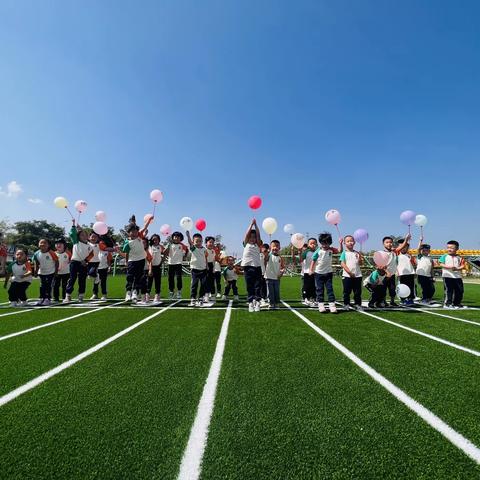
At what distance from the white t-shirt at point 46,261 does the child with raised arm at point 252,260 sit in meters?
5.48

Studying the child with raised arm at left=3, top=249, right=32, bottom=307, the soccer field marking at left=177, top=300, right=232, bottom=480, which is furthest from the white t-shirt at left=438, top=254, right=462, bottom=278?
the child with raised arm at left=3, top=249, right=32, bottom=307

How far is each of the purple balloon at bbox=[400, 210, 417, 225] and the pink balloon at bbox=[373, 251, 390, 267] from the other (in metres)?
1.44

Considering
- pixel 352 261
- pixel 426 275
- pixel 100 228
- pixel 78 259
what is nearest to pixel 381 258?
pixel 352 261

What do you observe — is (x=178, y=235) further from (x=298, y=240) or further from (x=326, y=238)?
(x=326, y=238)

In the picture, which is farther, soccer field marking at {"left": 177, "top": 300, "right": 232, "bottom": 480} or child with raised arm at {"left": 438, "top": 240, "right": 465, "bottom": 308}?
child with raised arm at {"left": 438, "top": 240, "right": 465, "bottom": 308}

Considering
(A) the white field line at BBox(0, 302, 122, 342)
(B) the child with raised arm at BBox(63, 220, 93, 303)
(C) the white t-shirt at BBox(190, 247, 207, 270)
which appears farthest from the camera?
(B) the child with raised arm at BBox(63, 220, 93, 303)

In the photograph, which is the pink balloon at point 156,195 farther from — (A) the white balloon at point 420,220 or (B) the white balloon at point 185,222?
(A) the white balloon at point 420,220

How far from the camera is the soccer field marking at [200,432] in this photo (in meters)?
1.60

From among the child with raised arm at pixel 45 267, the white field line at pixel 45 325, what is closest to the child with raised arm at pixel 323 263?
the white field line at pixel 45 325

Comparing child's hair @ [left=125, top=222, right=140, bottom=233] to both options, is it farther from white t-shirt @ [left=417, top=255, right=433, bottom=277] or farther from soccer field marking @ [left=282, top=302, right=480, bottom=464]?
white t-shirt @ [left=417, top=255, right=433, bottom=277]

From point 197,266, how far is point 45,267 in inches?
170

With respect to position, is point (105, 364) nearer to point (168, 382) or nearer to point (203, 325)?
point (168, 382)

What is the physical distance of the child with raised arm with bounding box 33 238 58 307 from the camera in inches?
316

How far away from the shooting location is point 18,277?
786 centimetres
